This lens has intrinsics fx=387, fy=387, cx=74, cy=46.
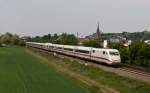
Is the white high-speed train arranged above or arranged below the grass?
above

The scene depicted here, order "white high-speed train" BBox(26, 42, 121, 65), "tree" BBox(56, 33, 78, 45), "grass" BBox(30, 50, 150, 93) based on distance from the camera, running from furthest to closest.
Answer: "tree" BBox(56, 33, 78, 45)
"white high-speed train" BBox(26, 42, 121, 65)
"grass" BBox(30, 50, 150, 93)

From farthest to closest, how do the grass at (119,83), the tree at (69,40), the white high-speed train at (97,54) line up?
1. the tree at (69,40)
2. the white high-speed train at (97,54)
3. the grass at (119,83)

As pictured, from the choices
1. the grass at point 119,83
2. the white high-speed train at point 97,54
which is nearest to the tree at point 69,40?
the white high-speed train at point 97,54

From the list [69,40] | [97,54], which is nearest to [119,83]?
[97,54]

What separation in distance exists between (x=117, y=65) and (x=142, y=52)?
552 centimetres

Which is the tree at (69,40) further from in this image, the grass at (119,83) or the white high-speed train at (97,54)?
the grass at (119,83)

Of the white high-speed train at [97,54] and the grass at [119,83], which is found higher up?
the white high-speed train at [97,54]

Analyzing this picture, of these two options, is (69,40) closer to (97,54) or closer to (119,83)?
(97,54)

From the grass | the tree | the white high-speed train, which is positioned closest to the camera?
the grass

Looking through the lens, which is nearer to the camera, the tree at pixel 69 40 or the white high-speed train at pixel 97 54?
the white high-speed train at pixel 97 54

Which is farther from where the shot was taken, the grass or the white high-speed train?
the white high-speed train

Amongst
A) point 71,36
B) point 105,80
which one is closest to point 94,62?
point 105,80

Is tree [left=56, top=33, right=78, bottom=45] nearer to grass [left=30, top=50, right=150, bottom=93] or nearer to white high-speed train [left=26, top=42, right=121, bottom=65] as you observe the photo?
white high-speed train [left=26, top=42, right=121, bottom=65]

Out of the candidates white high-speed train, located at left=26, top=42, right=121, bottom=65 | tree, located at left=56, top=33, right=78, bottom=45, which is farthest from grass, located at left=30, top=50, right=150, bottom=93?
tree, located at left=56, top=33, right=78, bottom=45
